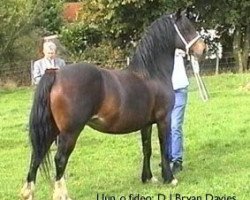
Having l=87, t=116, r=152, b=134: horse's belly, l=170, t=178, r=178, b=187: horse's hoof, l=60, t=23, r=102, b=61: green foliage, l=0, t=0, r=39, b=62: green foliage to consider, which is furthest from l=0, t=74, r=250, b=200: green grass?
l=60, t=23, r=102, b=61: green foliage

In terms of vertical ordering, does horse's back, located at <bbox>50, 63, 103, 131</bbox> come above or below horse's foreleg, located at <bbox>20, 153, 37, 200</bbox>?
above

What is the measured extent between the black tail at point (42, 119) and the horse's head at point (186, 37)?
1.87 m

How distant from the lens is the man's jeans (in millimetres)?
8609

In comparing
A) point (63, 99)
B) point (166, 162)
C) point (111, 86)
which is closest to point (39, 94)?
point (63, 99)

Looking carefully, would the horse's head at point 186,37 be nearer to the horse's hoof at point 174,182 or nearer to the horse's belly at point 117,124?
the horse's belly at point 117,124

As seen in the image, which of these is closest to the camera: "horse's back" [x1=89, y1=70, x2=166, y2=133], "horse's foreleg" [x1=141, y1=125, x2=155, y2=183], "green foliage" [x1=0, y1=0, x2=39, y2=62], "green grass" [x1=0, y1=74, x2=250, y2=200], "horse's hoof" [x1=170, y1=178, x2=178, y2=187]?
"horse's back" [x1=89, y1=70, x2=166, y2=133]

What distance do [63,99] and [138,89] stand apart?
1061mm

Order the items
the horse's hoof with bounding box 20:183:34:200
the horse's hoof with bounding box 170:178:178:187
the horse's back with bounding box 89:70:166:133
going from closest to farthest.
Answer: the horse's hoof with bounding box 20:183:34:200 → the horse's back with bounding box 89:70:166:133 → the horse's hoof with bounding box 170:178:178:187

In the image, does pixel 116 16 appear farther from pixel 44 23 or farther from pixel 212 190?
pixel 212 190

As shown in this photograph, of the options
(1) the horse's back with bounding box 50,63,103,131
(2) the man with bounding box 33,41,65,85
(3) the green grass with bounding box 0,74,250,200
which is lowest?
(3) the green grass with bounding box 0,74,250,200

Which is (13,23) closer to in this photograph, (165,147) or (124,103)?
(165,147)

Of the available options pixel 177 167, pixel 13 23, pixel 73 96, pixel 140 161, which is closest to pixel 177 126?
pixel 177 167

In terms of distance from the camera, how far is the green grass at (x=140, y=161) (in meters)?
7.56

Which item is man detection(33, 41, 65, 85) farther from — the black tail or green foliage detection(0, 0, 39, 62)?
green foliage detection(0, 0, 39, 62)
